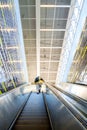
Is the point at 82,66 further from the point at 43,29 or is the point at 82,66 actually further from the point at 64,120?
the point at 43,29

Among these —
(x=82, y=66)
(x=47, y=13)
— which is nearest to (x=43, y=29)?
(x=47, y=13)

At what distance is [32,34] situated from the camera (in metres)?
14.7

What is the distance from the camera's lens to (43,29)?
14.1 m

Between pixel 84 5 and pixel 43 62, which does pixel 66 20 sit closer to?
pixel 84 5

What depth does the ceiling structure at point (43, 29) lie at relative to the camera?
37.3 ft

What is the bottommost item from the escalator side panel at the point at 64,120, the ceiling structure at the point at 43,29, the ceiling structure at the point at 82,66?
the escalator side panel at the point at 64,120

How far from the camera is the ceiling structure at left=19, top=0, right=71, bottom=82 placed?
11380 mm

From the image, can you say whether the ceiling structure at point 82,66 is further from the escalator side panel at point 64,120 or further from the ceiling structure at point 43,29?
the escalator side panel at point 64,120

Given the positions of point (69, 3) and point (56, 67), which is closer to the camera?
point (69, 3)

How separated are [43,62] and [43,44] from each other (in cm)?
448

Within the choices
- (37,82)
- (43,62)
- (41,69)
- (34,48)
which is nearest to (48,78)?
(41,69)

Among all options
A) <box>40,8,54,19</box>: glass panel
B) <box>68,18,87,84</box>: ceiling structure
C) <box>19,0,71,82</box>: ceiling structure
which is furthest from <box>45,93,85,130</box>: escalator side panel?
<box>40,8,54,19</box>: glass panel

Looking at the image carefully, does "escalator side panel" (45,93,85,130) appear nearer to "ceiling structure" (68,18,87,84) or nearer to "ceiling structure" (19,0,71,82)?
"ceiling structure" (68,18,87,84)

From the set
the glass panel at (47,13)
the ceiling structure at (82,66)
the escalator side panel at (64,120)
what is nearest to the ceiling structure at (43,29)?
the glass panel at (47,13)
